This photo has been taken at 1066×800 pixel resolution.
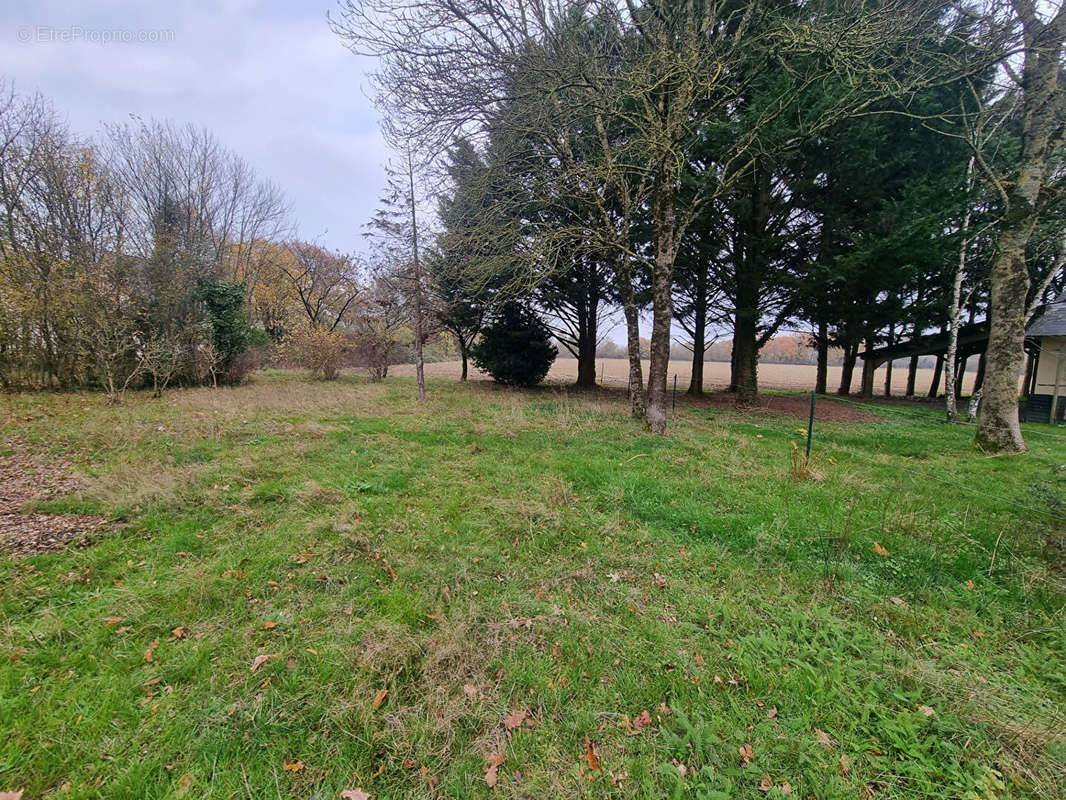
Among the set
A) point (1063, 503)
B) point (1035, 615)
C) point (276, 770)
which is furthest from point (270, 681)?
point (1063, 503)

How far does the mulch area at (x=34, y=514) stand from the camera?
335cm

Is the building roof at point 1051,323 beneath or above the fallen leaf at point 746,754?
above

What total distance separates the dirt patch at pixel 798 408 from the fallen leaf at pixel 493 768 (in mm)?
11320

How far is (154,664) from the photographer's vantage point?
2.24 m

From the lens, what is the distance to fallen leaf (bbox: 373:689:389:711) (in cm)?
201

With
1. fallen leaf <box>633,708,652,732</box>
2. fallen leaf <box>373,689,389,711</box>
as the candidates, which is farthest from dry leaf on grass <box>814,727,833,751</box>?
fallen leaf <box>373,689,389,711</box>

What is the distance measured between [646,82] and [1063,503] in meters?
7.43

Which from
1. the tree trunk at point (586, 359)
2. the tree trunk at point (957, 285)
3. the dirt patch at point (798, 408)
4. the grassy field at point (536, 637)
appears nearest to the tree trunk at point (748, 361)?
the dirt patch at point (798, 408)

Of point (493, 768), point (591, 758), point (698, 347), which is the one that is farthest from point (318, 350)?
point (591, 758)

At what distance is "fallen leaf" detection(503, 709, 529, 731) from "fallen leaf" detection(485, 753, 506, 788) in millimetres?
143

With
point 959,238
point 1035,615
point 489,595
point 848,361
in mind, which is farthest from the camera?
point 848,361

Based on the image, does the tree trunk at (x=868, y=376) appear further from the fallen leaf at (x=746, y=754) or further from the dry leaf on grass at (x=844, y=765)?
the fallen leaf at (x=746, y=754)

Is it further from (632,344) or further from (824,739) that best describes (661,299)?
(824,739)

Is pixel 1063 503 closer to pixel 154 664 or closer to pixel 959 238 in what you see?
pixel 154 664
